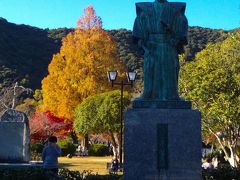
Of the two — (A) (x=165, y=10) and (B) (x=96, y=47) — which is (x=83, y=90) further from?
(A) (x=165, y=10)

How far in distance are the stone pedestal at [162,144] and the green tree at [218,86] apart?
1136 cm

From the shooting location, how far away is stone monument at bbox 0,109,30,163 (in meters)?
15.8

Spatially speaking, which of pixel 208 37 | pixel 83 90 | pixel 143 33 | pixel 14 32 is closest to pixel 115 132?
pixel 83 90

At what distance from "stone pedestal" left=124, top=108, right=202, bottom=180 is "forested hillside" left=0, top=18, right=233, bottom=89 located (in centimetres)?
4639

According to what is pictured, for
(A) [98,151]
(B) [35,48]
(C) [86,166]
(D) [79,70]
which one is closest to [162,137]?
(C) [86,166]

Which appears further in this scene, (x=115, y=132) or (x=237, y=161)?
(x=115, y=132)

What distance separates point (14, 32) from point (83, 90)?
44.7 m

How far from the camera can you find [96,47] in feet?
126

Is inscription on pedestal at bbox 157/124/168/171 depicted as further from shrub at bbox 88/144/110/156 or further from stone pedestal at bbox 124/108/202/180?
shrub at bbox 88/144/110/156

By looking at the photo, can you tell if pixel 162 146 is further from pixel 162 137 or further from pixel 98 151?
pixel 98 151

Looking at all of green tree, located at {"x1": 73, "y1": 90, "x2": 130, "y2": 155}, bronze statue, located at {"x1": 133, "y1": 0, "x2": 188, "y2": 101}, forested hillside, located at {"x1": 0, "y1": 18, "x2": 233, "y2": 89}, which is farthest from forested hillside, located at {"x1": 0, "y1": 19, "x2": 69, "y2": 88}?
bronze statue, located at {"x1": 133, "y1": 0, "x2": 188, "y2": 101}

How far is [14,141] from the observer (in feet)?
52.1

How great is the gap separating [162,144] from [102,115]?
20.0m

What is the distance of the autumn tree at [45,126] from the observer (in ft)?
119
